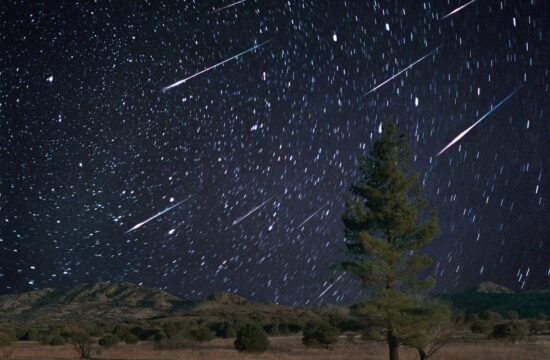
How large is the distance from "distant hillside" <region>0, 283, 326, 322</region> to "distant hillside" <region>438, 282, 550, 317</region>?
1729 inches

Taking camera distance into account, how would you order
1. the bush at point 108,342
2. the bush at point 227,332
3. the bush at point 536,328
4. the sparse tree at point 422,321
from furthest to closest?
the bush at point 227,332 → the bush at point 536,328 → the bush at point 108,342 → the sparse tree at point 422,321

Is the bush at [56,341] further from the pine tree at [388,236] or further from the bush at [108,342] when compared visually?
the pine tree at [388,236]

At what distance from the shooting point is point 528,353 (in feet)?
106

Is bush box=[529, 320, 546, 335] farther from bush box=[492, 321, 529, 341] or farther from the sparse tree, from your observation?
the sparse tree

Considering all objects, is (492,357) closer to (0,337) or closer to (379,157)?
(379,157)

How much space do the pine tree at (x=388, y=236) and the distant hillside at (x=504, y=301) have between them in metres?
62.6

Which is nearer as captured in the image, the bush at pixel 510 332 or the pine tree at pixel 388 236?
the pine tree at pixel 388 236

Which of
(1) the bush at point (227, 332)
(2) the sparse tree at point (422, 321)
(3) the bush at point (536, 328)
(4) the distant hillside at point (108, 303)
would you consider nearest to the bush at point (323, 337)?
(2) the sparse tree at point (422, 321)

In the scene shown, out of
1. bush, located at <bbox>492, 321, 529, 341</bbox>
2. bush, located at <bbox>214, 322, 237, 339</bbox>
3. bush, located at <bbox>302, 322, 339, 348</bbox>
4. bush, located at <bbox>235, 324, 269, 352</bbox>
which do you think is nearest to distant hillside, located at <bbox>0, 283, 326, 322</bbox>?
bush, located at <bbox>214, 322, 237, 339</bbox>

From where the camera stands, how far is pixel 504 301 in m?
125

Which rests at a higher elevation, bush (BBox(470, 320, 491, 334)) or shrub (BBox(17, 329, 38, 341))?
shrub (BBox(17, 329, 38, 341))

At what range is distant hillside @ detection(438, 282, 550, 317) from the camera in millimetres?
103938

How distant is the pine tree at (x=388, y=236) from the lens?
23062 millimetres

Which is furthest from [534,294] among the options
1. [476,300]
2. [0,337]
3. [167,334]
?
[0,337]
